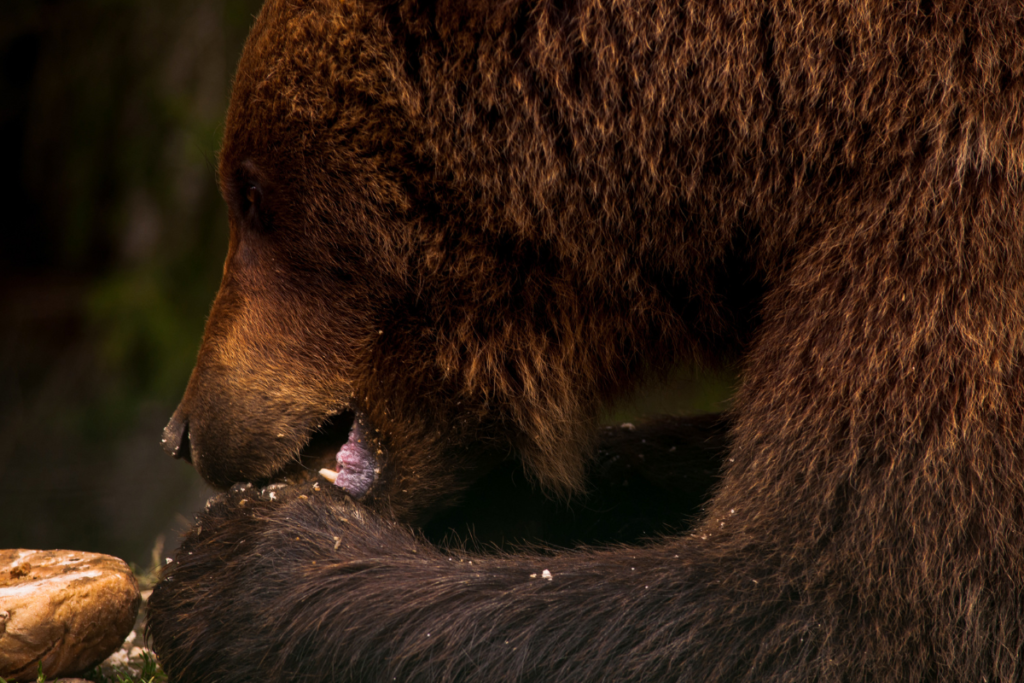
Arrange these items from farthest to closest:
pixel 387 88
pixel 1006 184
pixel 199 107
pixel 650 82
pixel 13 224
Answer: pixel 13 224, pixel 199 107, pixel 387 88, pixel 650 82, pixel 1006 184

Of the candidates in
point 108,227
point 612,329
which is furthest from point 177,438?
point 108,227

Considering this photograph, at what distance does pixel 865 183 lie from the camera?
6.64 ft

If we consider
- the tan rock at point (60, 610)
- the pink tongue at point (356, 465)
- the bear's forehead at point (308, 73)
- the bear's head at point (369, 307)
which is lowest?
the tan rock at point (60, 610)

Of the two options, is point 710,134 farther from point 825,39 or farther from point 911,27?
point 911,27

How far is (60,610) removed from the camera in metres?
2.16

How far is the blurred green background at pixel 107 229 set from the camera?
6.59 m

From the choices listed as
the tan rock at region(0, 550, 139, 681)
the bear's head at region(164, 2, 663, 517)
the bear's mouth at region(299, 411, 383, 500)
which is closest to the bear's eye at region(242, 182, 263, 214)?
the bear's head at region(164, 2, 663, 517)

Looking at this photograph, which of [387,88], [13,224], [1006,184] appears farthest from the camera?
[13,224]

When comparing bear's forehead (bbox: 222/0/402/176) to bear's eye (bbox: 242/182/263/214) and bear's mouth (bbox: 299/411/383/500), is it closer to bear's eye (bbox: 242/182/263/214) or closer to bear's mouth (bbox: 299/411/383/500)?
bear's eye (bbox: 242/182/263/214)

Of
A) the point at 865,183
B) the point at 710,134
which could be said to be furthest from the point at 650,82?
the point at 865,183

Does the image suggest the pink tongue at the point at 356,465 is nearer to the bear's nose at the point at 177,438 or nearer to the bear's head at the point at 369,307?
the bear's head at the point at 369,307

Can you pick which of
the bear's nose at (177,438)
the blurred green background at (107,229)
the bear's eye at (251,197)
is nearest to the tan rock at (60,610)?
the bear's nose at (177,438)

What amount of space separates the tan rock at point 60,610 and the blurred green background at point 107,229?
404 cm

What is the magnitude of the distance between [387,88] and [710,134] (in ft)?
2.41
